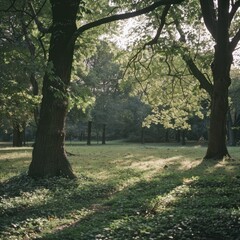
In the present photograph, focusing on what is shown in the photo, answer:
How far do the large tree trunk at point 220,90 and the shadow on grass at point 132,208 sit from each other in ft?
26.9

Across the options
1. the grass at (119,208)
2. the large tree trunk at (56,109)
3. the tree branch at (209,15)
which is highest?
the tree branch at (209,15)

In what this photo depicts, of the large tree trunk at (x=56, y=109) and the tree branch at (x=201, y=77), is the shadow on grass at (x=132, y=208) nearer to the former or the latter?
the large tree trunk at (x=56, y=109)

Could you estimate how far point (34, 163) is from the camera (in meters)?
13.7

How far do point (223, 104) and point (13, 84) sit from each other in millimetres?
13062

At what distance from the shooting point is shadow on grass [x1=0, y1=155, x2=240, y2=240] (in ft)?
22.7

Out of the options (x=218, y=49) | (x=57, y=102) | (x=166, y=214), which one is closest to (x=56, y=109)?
(x=57, y=102)

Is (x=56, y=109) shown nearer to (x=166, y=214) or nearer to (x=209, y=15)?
(x=166, y=214)

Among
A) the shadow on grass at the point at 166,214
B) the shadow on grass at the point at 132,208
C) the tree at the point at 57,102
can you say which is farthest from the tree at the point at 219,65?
the shadow on grass at the point at 166,214

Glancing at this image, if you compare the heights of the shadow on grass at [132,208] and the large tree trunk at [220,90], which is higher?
the large tree trunk at [220,90]

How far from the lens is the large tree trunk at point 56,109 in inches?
537

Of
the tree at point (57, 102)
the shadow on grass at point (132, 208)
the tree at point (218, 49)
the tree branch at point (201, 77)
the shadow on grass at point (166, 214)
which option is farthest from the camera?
the tree branch at point (201, 77)

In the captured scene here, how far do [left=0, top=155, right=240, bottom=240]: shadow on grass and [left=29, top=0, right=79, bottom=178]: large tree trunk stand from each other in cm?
85

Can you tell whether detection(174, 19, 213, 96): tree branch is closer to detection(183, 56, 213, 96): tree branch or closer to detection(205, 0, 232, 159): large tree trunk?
detection(183, 56, 213, 96): tree branch

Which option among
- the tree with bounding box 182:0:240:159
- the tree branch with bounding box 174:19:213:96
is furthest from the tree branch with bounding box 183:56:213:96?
the tree with bounding box 182:0:240:159
